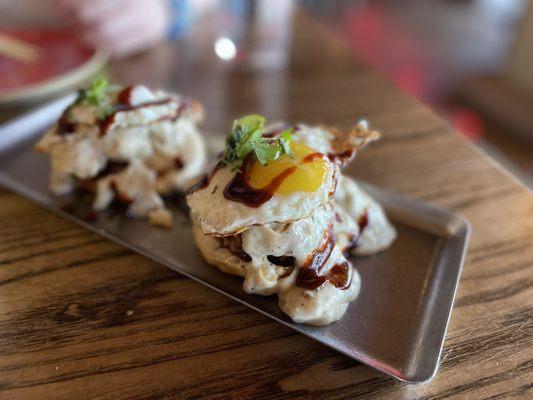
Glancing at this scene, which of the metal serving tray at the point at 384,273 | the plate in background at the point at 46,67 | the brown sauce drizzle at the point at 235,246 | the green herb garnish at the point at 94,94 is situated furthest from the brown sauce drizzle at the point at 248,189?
the plate in background at the point at 46,67

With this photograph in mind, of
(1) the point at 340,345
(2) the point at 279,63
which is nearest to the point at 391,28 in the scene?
(2) the point at 279,63

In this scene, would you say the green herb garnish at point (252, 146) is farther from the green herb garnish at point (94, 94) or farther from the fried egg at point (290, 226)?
the green herb garnish at point (94, 94)

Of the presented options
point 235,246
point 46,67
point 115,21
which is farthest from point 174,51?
point 235,246

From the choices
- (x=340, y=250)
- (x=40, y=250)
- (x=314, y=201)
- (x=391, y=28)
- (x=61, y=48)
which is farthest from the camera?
(x=391, y=28)

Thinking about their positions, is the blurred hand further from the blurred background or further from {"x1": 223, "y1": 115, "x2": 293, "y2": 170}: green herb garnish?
{"x1": 223, "y1": 115, "x2": 293, "y2": 170}: green herb garnish

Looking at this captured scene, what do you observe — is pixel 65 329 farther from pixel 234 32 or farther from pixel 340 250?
pixel 234 32

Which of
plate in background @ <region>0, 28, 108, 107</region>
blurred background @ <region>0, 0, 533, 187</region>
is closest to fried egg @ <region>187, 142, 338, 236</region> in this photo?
blurred background @ <region>0, 0, 533, 187</region>

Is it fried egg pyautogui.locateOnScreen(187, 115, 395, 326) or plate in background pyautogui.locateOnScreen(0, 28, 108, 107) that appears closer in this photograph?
fried egg pyautogui.locateOnScreen(187, 115, 395, 326)
